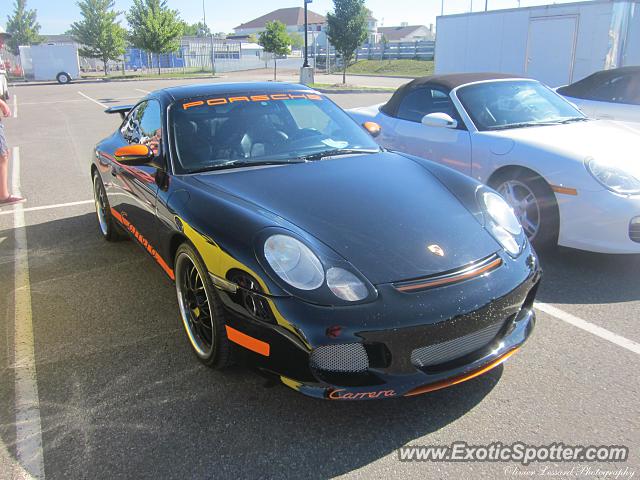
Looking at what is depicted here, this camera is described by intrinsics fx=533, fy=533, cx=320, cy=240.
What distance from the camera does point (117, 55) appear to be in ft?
151

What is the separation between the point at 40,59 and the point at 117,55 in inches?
431

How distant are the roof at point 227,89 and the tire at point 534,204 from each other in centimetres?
189

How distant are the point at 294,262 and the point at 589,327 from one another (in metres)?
1.94

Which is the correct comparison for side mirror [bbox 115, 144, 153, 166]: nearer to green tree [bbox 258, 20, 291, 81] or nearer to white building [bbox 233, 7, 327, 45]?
green tree [bbox 258, 20, 291, 81]

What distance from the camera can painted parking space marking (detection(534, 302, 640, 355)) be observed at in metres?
2.94

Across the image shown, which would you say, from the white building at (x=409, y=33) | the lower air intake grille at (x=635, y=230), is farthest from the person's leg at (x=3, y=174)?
the white building at (x=409, y=33)

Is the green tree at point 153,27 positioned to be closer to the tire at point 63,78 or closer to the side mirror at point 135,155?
the tire at point 63,78

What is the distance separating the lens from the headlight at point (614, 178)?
3.78 m

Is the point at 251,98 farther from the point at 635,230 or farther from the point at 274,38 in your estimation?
the point at 274,38

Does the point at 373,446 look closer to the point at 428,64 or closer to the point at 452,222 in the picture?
the point at 452,222

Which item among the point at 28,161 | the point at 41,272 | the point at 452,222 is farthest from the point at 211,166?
the point at 28,161

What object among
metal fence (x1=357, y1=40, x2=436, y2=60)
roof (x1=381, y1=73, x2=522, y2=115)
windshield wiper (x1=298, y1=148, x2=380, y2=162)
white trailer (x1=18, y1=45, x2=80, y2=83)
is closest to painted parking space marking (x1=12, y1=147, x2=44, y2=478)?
windshield wiper (x1=298, y1=148, x2=380, y2=162)

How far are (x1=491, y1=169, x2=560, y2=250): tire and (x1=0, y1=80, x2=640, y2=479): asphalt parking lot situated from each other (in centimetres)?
40

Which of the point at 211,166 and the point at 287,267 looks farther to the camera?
the point at 211,166
